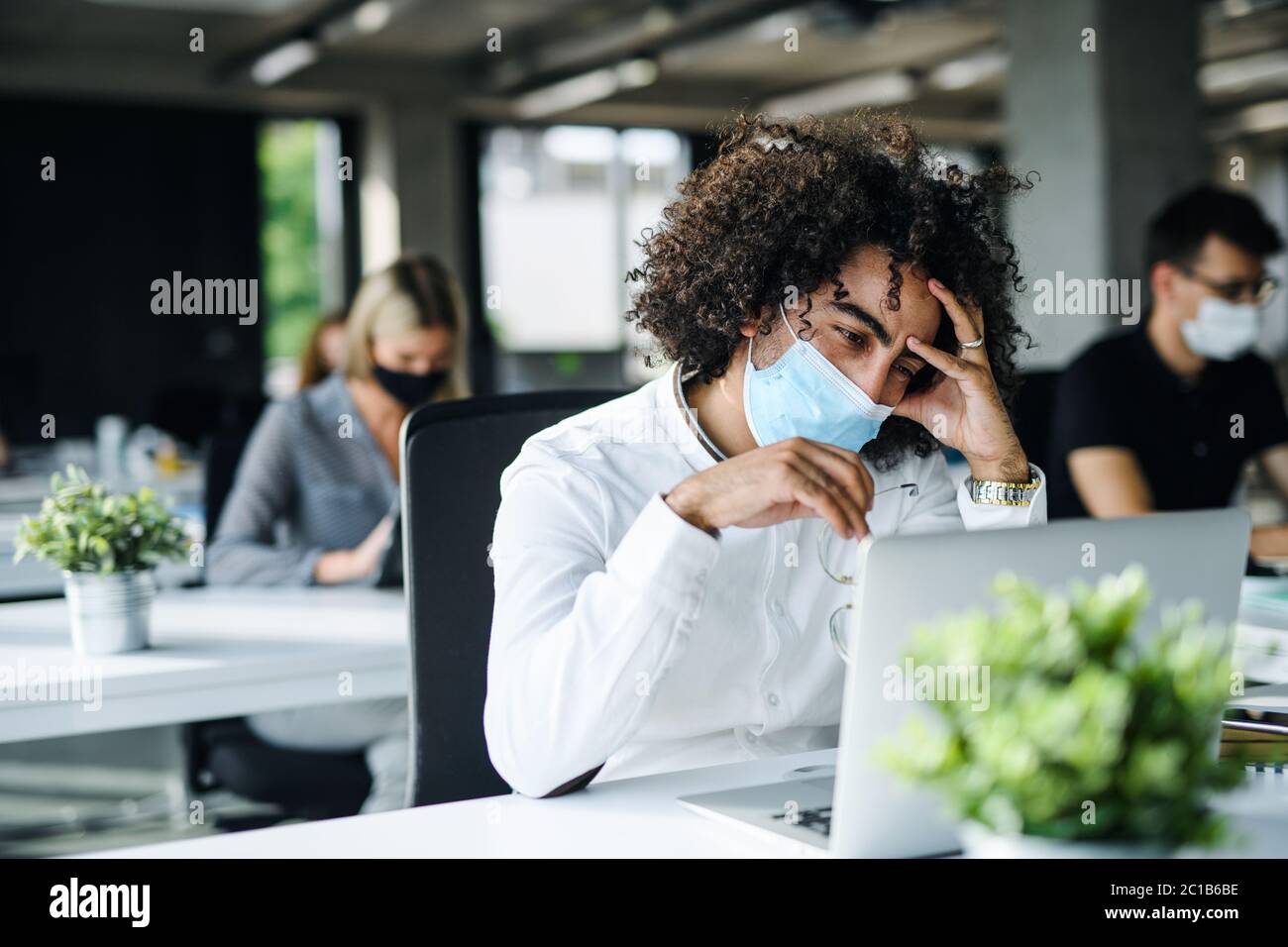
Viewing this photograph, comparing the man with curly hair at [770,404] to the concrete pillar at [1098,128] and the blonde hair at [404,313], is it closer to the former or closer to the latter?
the blonde hair at [404,313]

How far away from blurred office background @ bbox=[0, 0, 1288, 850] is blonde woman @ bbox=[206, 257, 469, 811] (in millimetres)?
3250

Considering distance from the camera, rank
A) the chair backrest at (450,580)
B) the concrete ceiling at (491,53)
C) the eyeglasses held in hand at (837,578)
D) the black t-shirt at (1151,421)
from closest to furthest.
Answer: the eyeglasses held in hand at (837,578), the chair backrest at (450,580), the black t-shirt at (1151,421), the concrete ceiling at (491,53)

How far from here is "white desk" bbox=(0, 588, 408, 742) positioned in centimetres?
198

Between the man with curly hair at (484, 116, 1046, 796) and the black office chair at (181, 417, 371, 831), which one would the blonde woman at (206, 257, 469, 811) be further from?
the man with curly hair at (484, 116, 1046, 796)

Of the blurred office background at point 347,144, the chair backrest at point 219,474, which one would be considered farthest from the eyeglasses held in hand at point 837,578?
the blurred office background at point 347,144

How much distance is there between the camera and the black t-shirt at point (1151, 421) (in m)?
3.03

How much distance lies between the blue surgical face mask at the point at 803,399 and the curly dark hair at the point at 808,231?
0.06m

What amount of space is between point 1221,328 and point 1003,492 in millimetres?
1649

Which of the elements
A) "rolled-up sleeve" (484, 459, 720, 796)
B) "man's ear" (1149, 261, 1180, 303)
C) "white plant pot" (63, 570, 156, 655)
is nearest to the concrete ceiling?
"man's ear" (1149, 261, 1180, 303)

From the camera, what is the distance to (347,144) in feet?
34.0

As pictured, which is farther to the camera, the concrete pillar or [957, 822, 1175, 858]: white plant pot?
the concrete pillar
